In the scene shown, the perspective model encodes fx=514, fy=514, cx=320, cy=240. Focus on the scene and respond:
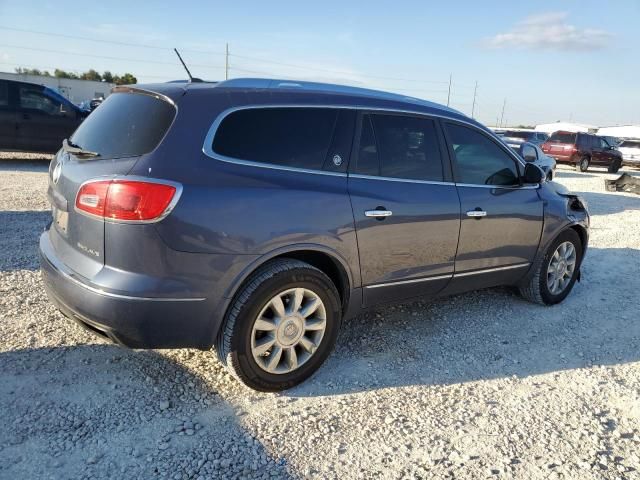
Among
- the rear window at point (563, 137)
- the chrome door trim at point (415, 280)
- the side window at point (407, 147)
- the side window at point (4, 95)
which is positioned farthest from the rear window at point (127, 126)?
the rear window at point (563, 137)

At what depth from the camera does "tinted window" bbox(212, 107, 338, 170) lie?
288 centimetres

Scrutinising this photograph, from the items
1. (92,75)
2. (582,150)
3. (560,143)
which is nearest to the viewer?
(582,150)

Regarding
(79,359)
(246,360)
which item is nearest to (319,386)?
(246,360)

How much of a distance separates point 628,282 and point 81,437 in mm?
5702

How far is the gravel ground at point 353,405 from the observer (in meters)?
2.54

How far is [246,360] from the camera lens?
298 cm

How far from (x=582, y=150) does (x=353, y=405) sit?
23086mm

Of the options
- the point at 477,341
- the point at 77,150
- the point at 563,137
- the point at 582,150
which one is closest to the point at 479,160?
the point at 477,341

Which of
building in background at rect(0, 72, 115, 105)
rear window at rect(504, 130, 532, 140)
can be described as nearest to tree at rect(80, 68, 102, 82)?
building in background at rect(0, 72, 115, 105)

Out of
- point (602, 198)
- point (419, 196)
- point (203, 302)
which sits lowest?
point (602, 198)

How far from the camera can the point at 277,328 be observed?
306 cm

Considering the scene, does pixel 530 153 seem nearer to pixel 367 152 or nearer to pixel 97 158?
pixel 367 152

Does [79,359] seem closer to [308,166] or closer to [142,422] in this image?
[142,422]

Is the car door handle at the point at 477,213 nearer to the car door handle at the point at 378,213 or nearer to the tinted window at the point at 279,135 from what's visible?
the car door handle at the point at 378,213
